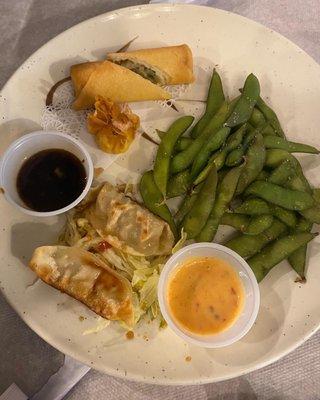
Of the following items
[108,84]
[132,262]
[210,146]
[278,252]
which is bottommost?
[132,262]

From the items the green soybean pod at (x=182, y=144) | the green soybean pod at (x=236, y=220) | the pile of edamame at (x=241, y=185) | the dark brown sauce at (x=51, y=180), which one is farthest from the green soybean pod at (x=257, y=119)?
the dark brown sauce at (x=51, y=180)

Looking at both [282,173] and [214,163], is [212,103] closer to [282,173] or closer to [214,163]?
[214,163]

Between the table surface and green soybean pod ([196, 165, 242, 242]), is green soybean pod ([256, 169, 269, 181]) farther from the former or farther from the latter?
the table surface

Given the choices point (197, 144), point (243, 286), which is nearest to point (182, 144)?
point (197, 144)

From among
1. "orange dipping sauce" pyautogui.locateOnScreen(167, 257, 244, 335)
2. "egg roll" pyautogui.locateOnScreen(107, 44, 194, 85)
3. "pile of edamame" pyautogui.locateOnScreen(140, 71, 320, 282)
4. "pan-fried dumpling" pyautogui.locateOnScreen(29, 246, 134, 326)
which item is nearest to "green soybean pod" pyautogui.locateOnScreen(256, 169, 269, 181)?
"pile of edamame" pyautogui.locateOnScreen(140, 71, 320, 282)

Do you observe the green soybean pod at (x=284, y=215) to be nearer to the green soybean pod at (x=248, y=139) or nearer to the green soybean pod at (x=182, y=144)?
the green soybean pod at (x=248, y=139)
